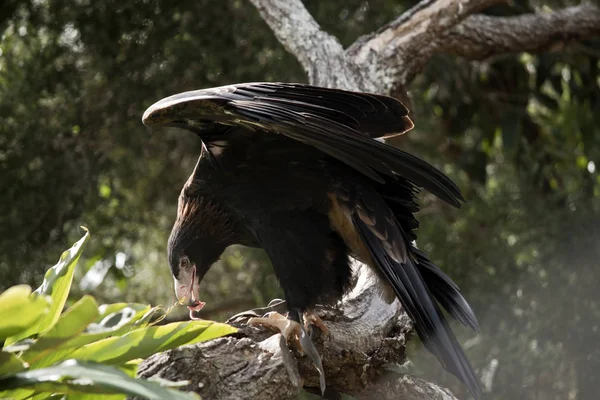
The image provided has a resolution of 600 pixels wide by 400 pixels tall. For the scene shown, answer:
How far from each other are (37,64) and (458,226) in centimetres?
278

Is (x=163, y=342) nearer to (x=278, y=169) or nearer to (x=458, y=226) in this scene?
(x=278, y=169)

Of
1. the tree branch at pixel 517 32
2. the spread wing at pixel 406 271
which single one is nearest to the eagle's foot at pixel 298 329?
the spread wing at pixel 406 271

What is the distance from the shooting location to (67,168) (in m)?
4.54

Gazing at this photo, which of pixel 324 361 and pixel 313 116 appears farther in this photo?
pixel 324 361

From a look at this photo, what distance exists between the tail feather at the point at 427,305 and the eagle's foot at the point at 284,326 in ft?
1.19

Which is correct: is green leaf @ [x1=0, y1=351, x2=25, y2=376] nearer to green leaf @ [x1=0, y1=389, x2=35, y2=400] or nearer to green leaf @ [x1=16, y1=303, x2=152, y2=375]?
green leaf @ [x1=16, y1=303, x2=152, y2=375]

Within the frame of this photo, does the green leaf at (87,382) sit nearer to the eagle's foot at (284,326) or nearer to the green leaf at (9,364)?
the green leaf at (9,364)

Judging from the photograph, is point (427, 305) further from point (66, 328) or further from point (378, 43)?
point (378, 43)

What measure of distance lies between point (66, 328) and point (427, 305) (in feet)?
4.43

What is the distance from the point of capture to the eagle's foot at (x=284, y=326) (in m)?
2.50

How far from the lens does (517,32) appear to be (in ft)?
14.0

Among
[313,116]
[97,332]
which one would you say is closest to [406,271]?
[313,116]

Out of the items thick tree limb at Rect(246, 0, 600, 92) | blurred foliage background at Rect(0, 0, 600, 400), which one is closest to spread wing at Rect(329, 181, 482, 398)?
thick tree limb at Rect(246, 0, 600, 92)

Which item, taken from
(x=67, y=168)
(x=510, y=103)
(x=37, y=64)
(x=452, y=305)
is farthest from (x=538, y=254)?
(x=37, y=64)
